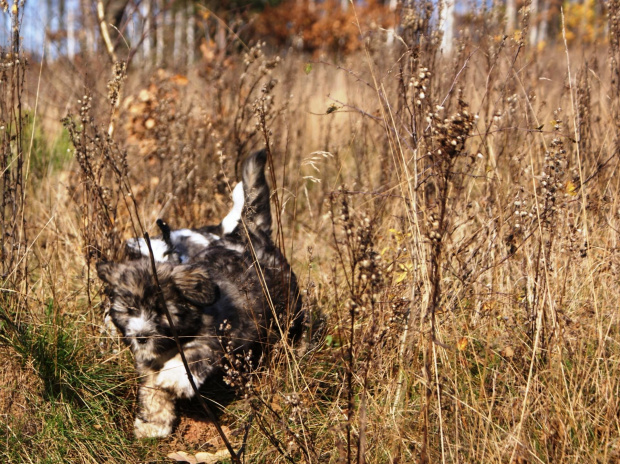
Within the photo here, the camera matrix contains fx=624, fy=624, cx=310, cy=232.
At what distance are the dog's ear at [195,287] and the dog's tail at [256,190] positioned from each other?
493mm

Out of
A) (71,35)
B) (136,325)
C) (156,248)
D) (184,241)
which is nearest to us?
(136,325)

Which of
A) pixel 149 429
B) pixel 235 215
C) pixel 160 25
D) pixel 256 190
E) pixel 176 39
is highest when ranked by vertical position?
pixel 176 39

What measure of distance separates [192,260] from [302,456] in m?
1.50

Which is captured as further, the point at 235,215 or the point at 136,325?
the point at 235,215

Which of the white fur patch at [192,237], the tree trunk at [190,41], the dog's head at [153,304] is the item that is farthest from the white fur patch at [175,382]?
the tree trunk at [190,41]

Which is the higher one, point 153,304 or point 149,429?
point 153,304

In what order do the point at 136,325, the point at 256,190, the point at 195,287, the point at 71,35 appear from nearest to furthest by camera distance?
the point at 136,325 < the point at 195,287 < the point at 256,190 < the point at 71,35

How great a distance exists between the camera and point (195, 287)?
9.55 ft

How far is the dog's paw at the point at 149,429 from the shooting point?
281 cm

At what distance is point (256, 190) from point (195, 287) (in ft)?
2.61

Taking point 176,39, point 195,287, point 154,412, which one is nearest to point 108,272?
point 195,287

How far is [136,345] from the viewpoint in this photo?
2881 millimetres

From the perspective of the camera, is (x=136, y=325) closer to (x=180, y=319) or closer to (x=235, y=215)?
(x=180, y=319)

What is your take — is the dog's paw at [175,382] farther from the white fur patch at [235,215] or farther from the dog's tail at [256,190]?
the white fur patch at [235,215]
